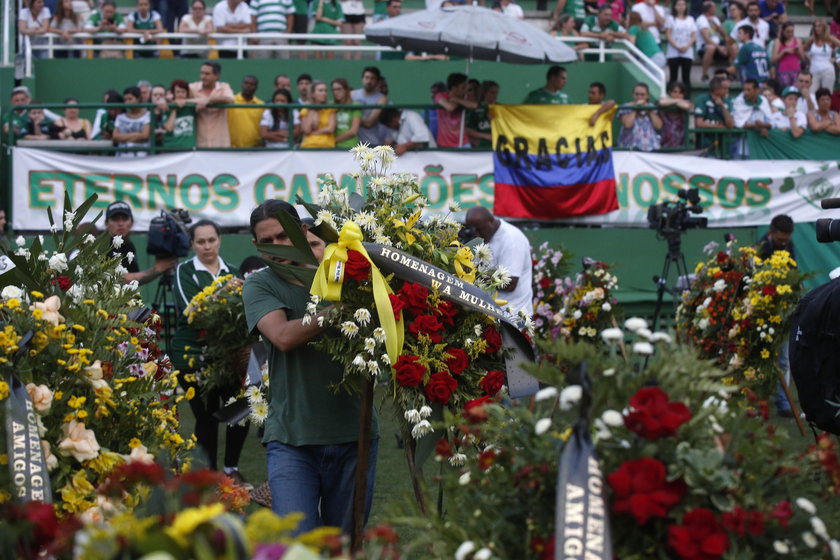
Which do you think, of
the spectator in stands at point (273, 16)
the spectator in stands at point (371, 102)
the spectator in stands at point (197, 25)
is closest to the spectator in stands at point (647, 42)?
the spectator in stands at point (371, 102)

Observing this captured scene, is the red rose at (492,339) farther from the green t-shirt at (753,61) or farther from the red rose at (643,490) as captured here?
the green t-shirt at (753,61)

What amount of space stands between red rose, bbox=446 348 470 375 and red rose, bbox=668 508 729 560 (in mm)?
2247

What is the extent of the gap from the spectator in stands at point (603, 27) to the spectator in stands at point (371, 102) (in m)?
4.26

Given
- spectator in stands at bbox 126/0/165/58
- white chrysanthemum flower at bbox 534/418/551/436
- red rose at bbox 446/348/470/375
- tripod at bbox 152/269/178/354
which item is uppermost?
spectator in stands at bbox 126/0/165/58

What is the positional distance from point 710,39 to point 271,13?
21.9 ft

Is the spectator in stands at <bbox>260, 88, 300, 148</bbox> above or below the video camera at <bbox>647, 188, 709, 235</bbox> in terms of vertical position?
above

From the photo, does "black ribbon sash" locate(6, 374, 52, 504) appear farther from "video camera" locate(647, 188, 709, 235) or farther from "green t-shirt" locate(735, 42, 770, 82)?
"green t-shirt" locate(735, 42, 770, 82)

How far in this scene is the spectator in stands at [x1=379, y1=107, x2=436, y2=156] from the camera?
49.6 feet

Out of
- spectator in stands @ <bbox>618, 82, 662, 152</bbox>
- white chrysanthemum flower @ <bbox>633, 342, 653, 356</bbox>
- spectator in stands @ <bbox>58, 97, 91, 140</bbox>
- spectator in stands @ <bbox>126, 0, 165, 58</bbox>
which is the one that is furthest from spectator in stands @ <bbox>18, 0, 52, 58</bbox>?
white chrysanthemum flower @ <bbox>633, 342, 653, 356</bbox>

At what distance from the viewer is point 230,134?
1536cm

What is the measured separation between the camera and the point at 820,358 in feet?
17.9

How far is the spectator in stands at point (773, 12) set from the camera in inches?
770

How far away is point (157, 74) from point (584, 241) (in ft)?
21.9

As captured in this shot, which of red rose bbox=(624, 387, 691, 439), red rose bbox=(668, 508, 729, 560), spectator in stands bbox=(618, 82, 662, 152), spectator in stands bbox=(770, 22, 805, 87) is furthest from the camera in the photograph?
spectator in stands bbox=(770, 22, 805, 87)
